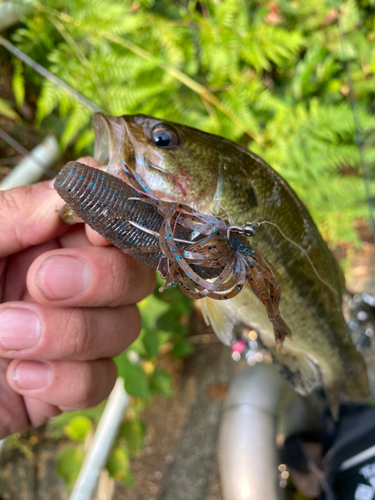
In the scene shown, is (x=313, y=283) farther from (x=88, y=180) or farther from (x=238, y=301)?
(x=88, y=180)

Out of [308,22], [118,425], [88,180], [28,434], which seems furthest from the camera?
[308,22]

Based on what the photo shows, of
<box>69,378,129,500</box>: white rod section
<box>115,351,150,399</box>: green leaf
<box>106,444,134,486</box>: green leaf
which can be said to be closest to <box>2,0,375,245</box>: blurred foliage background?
<box>115,351,150,399</box>: green leaf

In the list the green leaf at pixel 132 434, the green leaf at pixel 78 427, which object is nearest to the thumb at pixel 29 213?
the green leaf at pixel 78 427

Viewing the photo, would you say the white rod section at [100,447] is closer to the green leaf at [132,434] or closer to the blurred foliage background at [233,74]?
the green leaf at [132,434]

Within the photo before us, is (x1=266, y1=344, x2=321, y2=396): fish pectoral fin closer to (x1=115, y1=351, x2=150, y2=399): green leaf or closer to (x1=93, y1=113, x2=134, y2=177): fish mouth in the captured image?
(x1=115, y1=351, x2=150, y2=399): green leaf

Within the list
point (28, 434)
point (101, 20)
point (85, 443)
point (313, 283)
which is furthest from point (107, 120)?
point (28, 434)

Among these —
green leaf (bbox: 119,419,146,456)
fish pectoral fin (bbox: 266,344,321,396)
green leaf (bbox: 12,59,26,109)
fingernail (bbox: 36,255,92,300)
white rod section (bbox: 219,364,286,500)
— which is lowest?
green leaf (bbox: 119,419,146,456)

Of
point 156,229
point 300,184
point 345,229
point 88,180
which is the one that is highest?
point 88,180
